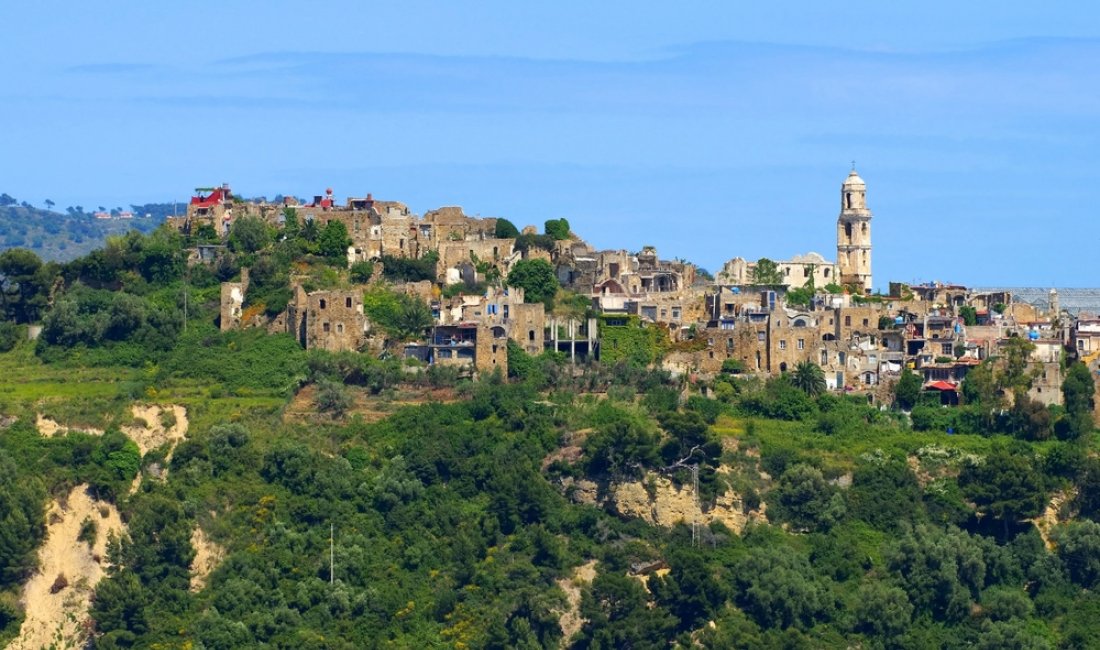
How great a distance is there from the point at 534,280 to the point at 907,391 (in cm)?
1009

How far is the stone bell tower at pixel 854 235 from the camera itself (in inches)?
2965

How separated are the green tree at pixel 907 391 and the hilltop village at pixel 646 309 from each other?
0.47 meters

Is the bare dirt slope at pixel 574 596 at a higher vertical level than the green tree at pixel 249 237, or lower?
lower

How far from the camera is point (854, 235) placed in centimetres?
7556

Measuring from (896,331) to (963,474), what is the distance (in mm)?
7467

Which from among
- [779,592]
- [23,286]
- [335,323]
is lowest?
[779,592]

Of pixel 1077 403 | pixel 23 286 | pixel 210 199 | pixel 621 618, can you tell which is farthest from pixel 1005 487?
pixel 23 286

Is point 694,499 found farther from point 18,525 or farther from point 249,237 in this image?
point 249,237

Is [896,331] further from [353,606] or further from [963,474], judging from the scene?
[353,606]

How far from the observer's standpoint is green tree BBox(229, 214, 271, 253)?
71.2m

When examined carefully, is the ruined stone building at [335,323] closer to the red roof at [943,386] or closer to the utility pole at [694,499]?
the utility pole at [694,499]

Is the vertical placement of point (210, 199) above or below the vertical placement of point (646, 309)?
above

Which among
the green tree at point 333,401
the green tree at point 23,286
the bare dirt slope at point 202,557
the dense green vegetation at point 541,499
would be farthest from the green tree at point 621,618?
the green tree at point 23,286

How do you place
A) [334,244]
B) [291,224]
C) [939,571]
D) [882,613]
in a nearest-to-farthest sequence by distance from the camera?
[882,613] < [939,571] < [334,244] < [291,224]
